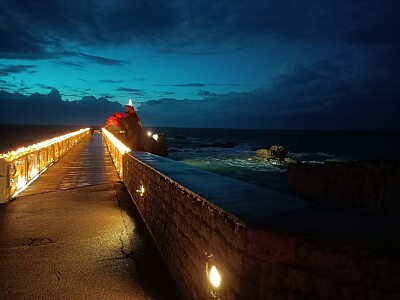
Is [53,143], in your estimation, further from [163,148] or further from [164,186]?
[163,148]

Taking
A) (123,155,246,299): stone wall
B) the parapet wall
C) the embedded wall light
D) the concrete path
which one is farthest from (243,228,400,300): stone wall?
the embedded wall light

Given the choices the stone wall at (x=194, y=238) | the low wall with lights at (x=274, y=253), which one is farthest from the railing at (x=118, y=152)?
the low wall with lights at (x=274, y=253)

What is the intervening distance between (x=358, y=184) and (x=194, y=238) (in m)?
14.8

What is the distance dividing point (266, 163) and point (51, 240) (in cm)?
4287

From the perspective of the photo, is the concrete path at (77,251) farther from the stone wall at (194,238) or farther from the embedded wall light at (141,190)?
the embedded wall light at (141,190)

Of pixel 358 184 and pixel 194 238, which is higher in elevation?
pixel 194 238

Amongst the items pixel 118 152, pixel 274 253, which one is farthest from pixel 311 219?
pixel 118 152

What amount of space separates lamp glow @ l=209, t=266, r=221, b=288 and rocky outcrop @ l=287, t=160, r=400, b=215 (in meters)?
9.29

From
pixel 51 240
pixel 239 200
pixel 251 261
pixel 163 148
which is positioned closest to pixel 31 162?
pixel 51 240

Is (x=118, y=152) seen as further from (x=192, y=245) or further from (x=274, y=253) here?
(x=274, y=253)

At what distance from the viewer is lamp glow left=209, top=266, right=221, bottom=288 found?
120 inches

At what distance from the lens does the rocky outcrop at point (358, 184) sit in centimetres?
1438

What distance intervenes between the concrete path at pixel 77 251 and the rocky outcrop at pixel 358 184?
297 inches

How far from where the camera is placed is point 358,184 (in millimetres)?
16281
